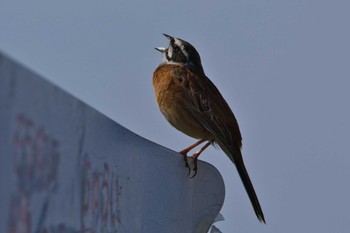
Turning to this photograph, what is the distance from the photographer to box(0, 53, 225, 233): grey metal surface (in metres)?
2.26

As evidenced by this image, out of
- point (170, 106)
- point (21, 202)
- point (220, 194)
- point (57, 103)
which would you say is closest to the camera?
point (21, 202)

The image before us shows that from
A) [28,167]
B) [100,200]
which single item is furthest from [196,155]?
[28,167]

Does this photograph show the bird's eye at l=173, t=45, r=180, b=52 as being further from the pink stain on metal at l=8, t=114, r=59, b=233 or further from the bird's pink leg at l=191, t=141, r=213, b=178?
the pink stain on metal at l=8, t=114, r=59, b=233

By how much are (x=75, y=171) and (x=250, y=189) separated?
3522 millimetres

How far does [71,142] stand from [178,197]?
1292 mm

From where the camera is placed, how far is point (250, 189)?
6152mm

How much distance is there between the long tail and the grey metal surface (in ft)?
6.31

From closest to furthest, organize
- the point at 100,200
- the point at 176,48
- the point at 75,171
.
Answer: the point at 75,171 < the point at 100,200 < the point at 176,48

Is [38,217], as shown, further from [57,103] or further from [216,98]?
[216,98]

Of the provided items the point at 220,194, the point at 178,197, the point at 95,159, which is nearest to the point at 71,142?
the point at 95,159

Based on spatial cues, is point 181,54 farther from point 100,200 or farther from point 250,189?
point 100,200

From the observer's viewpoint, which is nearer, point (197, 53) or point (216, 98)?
point (216, 98)

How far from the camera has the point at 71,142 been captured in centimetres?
266

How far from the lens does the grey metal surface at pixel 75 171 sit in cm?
226
